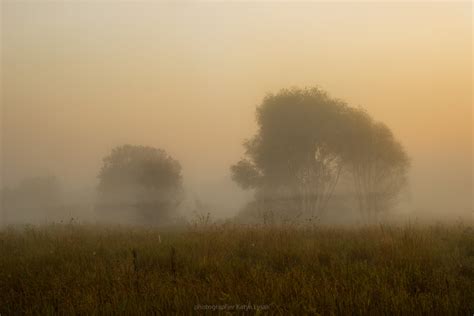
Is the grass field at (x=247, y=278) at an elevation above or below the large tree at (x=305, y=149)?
below

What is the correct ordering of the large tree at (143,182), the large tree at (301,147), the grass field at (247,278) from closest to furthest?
1. the grass field at (247,278)
2. the large tree at (301,147)
3. the large tree at (143,182)

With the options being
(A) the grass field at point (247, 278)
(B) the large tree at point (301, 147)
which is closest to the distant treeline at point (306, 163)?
(B) the large tree at point (301, 147)

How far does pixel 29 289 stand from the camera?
654 centimetres

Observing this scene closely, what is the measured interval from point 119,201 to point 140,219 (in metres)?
11.5

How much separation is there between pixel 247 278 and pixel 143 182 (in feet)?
146

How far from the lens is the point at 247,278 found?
20.4 feet

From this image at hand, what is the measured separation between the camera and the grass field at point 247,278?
196 inches

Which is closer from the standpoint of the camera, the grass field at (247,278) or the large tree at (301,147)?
the grass field at (247,278)

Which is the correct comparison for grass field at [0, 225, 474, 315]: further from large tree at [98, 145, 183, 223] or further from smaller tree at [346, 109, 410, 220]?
large tree at [98, 145, 183, 223]

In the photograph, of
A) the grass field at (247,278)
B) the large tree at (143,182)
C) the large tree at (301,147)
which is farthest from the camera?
the large tree at (143,182)

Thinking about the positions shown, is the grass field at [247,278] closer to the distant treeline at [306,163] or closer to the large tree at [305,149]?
the distant treeline at [306,163]

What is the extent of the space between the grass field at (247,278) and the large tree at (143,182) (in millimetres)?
38719

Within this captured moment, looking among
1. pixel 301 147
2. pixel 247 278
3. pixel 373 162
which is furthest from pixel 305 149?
pixel 247 278

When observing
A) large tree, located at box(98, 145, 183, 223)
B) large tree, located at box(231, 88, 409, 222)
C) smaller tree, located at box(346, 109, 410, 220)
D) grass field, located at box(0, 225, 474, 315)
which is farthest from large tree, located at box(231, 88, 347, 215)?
grass field, located at box(0, 225, 474, 315)
